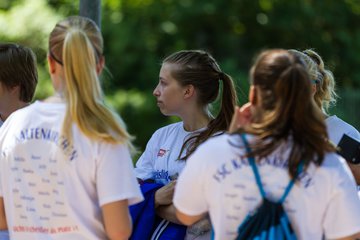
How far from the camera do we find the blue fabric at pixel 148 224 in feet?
10.7

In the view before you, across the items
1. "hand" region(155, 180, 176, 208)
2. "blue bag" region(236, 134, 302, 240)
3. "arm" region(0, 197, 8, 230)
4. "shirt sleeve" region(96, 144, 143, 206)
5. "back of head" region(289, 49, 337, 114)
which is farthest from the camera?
"back of head" region(289, 49, 337, 114)

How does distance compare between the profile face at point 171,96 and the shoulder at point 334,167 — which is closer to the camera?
the shoulder at point 334,167

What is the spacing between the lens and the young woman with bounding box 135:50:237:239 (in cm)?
344

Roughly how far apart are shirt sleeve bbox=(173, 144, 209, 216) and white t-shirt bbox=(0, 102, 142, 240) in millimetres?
167

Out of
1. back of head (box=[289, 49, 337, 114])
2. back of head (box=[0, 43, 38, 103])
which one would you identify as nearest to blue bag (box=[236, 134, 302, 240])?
back of head (box=[289, 49, 337, 114])

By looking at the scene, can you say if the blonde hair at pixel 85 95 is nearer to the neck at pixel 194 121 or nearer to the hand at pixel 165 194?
the hand at pixel 165 194

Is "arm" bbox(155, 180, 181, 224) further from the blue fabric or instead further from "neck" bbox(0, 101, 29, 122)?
"neck" bbox(0, 101, 29, 122)

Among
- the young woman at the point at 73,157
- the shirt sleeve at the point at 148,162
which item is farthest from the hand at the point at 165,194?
the young woman at the point at 73,157

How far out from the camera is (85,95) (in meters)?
2.57

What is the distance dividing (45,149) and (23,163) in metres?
0.10

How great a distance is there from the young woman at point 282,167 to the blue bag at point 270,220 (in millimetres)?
18

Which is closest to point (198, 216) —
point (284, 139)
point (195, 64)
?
point (284, 139)

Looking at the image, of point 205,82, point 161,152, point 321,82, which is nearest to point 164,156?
point 161,152

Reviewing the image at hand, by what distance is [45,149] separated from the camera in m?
2.58
